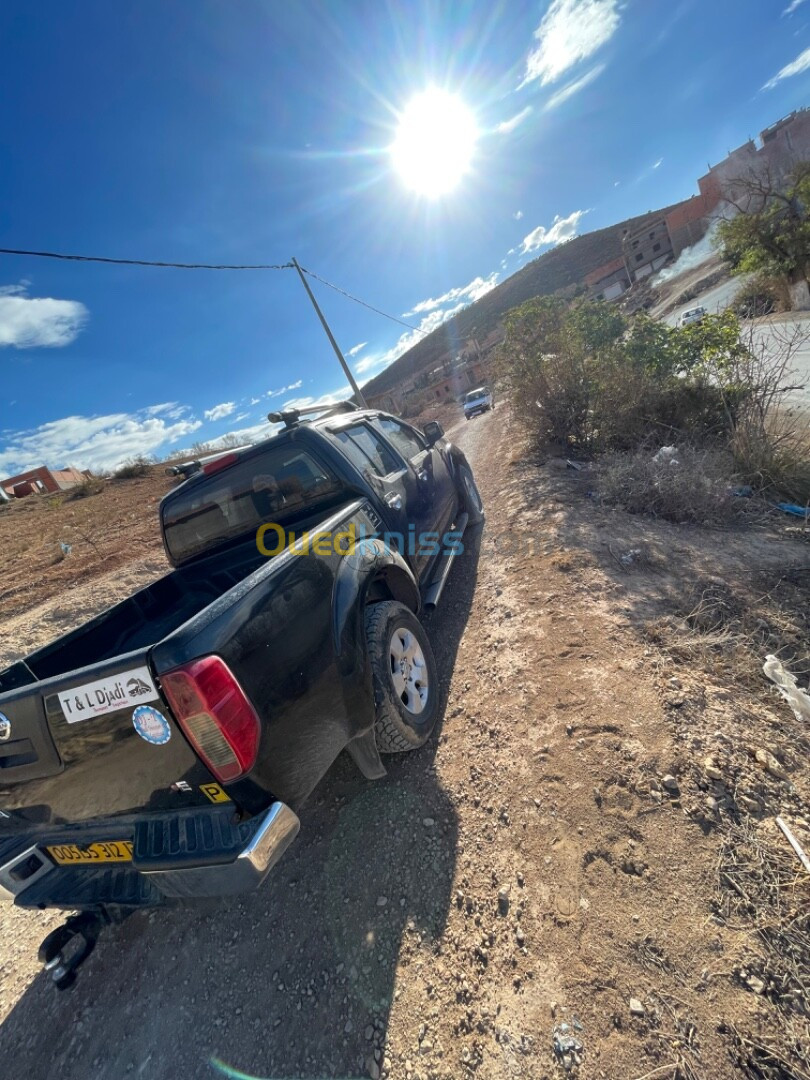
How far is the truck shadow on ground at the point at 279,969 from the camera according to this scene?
1552 mm

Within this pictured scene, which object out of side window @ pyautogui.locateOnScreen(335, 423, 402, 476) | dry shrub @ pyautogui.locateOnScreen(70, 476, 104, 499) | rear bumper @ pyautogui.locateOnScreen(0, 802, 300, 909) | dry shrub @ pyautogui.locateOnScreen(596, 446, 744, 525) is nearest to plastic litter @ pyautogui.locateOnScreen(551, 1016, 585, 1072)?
rear bumper @ pyautogui.locateOnScreen(0, 802, 300, 909)

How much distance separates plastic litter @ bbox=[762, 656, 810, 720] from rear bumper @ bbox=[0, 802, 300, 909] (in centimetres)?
226

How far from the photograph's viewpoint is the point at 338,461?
282cm

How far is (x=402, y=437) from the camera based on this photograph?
429 cm

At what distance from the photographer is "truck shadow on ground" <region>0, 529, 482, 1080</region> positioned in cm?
155

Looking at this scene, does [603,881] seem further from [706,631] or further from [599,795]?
[706,631]

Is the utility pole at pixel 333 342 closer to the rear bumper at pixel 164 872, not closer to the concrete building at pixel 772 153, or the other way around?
the rear bumper at pixel 164 872

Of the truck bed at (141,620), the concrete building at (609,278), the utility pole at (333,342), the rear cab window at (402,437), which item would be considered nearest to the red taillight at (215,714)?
the truck bed at (141,620)

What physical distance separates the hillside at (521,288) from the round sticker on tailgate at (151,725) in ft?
258

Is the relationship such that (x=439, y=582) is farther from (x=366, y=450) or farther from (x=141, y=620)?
(x=141, y=620)

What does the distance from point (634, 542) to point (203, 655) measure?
3785 millimetres

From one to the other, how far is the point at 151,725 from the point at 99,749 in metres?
0.27

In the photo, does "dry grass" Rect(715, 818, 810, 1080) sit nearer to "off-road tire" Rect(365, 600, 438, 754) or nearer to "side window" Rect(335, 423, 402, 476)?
"off-road tire" Rect(365, 600, 438, 754)

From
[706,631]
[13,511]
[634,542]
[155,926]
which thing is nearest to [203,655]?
[155,926]
